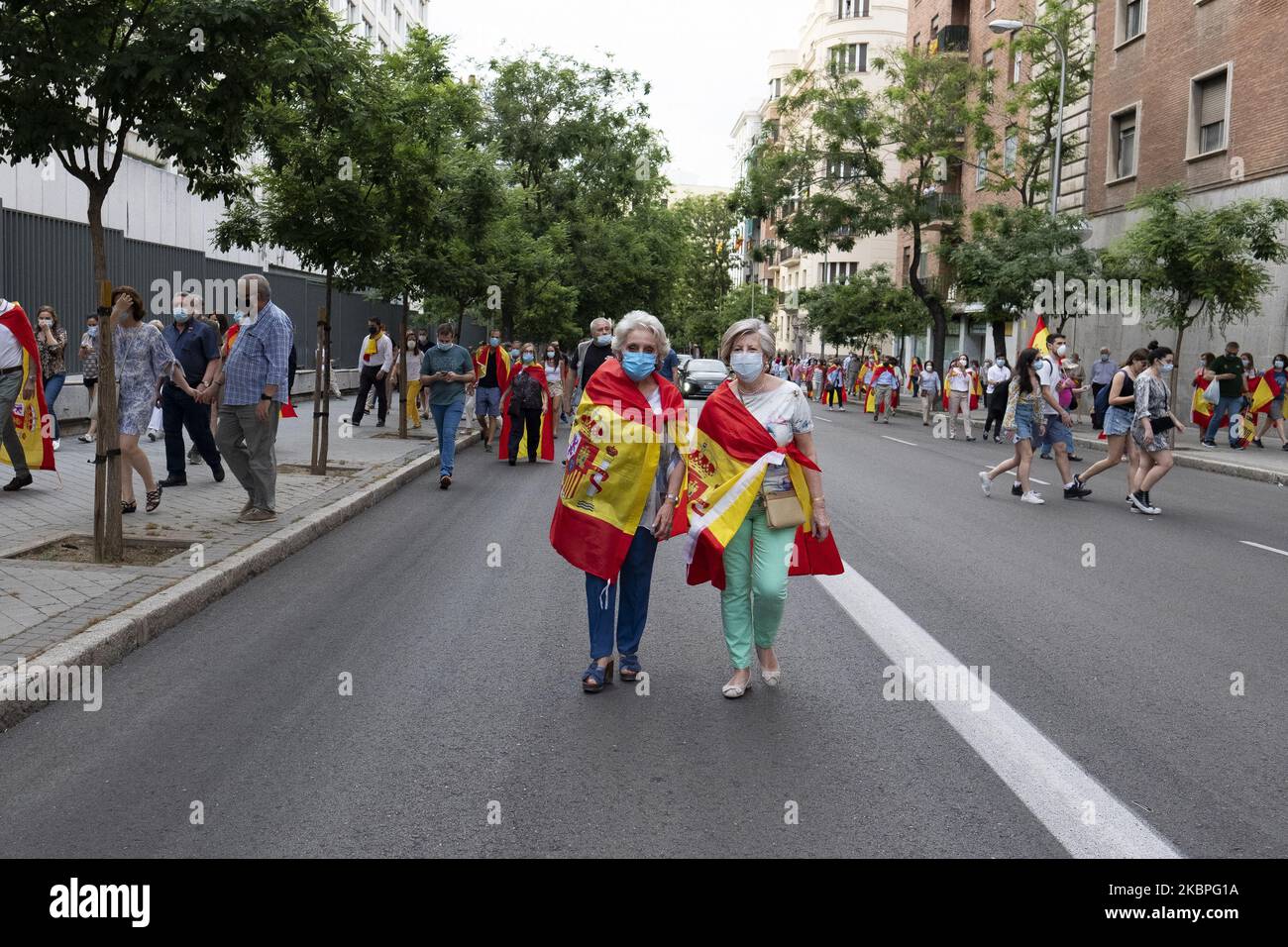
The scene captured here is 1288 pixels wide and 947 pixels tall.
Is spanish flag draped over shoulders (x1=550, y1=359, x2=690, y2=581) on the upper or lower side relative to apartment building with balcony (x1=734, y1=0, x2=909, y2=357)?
lower

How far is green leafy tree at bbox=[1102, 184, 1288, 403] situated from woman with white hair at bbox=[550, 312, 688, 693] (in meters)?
18.1

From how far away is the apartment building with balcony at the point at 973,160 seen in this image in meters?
35.6

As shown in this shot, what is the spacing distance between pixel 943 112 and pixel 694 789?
118 feet

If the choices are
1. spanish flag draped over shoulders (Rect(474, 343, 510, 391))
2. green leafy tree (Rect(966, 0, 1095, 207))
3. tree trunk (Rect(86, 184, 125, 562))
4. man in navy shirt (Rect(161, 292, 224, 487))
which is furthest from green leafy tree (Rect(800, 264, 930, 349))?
tree trunk (Rect(86, 184, 125, 562))

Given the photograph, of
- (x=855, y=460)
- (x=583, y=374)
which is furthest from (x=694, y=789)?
(x=855, y=460)

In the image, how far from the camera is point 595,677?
5.59 m

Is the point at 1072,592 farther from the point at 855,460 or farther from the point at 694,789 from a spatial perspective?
the point at 855,460

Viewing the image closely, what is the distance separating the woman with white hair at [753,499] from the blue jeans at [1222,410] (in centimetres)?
2046

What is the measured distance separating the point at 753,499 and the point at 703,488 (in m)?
0.24

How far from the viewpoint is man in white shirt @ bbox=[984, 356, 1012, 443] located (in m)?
27.2

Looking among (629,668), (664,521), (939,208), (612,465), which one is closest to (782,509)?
(664,521)

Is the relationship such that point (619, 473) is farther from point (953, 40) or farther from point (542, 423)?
point (953, 40)

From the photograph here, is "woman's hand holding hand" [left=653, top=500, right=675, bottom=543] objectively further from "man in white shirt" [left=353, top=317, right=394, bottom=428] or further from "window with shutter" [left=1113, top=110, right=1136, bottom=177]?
"window with shutter" [left=1113, top=110, right=1136, bottom=177]

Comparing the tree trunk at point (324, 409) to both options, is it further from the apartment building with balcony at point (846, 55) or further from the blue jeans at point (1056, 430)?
the apartment building with balcony at point (846, 55)
